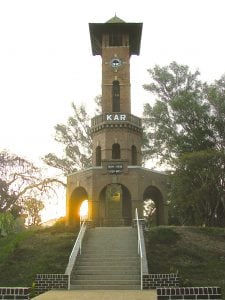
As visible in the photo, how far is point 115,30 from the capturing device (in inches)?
1412

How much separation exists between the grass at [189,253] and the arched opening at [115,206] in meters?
6.74

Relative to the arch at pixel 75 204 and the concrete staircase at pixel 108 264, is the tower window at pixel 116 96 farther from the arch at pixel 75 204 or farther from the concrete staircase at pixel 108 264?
the concrete staircase at pixel 108 264

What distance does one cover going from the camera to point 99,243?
20328 mm

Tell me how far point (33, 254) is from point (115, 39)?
74.1ft

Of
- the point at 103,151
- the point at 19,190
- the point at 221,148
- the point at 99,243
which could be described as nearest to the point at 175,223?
the point at 221,148

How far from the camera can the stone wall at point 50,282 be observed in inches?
593

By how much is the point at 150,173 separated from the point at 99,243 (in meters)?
12.1

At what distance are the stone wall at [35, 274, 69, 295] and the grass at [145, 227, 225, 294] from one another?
406 centimetres

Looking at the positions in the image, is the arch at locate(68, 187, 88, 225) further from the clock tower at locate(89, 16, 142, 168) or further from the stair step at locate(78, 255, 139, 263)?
the stair step at locate(78, 255, 139, 263)

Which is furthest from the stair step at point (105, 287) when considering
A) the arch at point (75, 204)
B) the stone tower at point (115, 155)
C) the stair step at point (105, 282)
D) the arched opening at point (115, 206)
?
the arch at point (75, 204)

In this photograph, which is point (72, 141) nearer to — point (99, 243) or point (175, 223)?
point (175, 223)

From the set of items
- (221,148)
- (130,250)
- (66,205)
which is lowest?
(130,250)

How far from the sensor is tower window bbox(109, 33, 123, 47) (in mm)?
36062

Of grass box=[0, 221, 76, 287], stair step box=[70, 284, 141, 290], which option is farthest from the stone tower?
stair step box=[70, 284, 141, 290]
